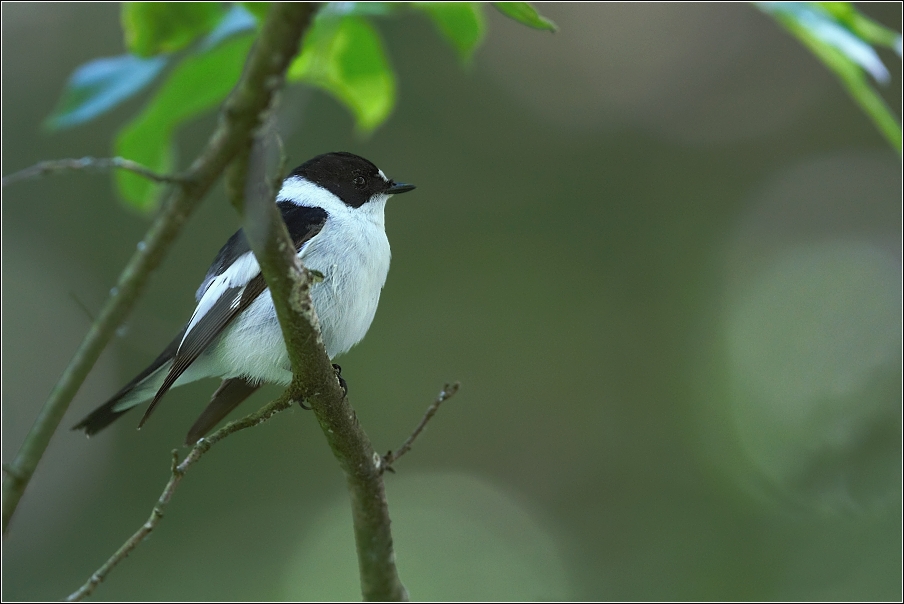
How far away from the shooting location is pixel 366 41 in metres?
2.32

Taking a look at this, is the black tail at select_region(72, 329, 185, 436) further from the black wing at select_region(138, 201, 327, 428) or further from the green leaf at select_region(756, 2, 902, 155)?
the green leaf at select_region(756, 2, 902, 155)

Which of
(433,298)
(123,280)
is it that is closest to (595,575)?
(433,298)

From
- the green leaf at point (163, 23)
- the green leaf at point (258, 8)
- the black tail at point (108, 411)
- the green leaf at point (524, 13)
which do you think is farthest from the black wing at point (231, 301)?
the green leaf at point (524, 13)

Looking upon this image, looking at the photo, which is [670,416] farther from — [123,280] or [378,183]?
[123,280]

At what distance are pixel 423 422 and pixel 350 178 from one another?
149 cm

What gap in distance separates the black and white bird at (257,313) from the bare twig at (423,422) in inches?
23.8

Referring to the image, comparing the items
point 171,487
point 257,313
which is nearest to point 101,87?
point 257,313

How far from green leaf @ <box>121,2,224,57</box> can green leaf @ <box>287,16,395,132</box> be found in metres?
0.27

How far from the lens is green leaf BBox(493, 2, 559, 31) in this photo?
1470 millimetres

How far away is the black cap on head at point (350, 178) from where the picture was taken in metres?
3.50

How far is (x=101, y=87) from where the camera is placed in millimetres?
2240

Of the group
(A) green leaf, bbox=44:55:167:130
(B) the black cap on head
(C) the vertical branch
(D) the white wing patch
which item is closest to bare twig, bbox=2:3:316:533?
(C) the vertical branch

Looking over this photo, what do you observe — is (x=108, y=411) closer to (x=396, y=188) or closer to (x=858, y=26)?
(x=396, y=188)

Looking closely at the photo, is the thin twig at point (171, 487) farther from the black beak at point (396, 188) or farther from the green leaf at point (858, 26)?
the green leaf at point (858, 26)
